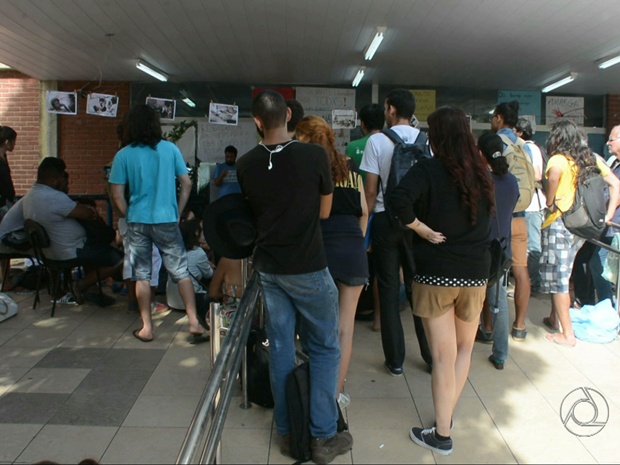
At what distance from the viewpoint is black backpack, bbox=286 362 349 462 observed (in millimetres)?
2781

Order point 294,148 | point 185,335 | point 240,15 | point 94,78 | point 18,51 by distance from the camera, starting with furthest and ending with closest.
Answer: point 94,78 < point 18,51 < point 240,15 < point 185,335 < point 294,148

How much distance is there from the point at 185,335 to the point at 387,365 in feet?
5.84

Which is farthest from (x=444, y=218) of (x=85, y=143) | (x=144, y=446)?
(x=85, y=143)

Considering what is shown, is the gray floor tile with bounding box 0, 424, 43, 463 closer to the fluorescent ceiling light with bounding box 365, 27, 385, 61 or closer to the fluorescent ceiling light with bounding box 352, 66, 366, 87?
the fluorescent ceiling light with bounding box 365, 27, 385, 61

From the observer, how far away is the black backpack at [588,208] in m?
4.66

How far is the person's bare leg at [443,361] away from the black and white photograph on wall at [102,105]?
611 centimetres

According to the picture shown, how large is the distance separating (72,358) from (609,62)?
7.39 m

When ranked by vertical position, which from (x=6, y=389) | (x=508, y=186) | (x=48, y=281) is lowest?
(x=6, y=389)

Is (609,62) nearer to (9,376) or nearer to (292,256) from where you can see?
(292,256)

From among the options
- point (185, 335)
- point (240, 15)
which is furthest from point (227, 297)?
point (240, 15)

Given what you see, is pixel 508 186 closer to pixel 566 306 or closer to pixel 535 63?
pixel 566 306

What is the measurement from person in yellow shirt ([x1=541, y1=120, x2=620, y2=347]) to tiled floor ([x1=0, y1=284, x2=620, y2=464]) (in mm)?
352

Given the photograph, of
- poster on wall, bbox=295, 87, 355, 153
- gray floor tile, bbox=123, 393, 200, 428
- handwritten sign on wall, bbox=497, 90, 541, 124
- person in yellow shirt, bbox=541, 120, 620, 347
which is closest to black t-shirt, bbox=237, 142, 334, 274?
gray floor tile, bbox=123, 393, 200, 428

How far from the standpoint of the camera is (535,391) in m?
3.71
